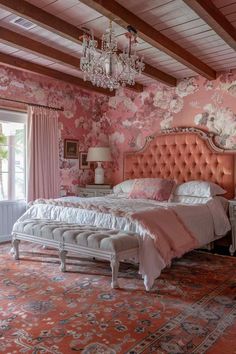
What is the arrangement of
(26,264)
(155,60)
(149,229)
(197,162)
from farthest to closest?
(197,162) → (155,60) → (26,264) → (149,229)

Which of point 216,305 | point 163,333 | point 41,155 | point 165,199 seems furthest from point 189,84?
point 163,333

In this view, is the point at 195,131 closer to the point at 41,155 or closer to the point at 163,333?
the point at 41,155

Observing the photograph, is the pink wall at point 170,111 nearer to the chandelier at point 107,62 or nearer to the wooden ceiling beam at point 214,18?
the wooden ceiling beam at point 214,18

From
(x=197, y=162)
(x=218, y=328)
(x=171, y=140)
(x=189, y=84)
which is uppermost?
(x=189, y=84)

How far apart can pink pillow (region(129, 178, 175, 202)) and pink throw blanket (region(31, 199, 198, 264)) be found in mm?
742

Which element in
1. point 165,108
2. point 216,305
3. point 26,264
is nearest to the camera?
point 216,305

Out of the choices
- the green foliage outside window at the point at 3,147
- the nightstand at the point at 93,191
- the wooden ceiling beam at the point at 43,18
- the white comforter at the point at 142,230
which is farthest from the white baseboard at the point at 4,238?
the wooden ceiling beam at the point at 43,18

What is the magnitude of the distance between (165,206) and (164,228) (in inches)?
22.5

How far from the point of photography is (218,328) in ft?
7.75

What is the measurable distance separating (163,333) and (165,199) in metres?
2.48

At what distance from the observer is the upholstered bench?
3102mm

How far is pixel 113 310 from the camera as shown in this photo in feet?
8.64

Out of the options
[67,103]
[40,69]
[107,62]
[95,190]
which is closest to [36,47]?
[40,69]

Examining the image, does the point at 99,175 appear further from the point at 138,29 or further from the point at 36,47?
the point at 138,29
